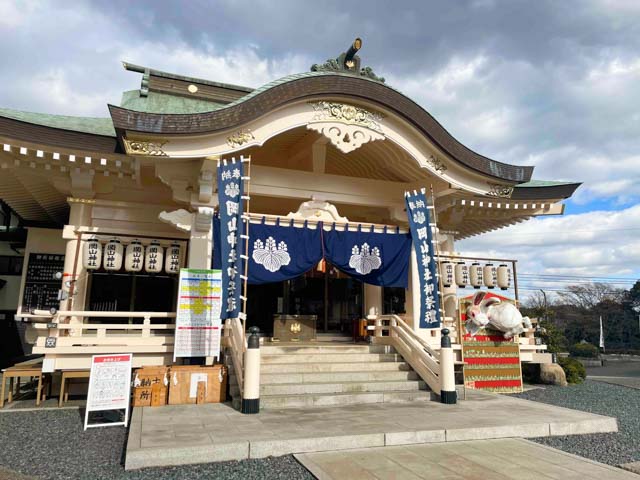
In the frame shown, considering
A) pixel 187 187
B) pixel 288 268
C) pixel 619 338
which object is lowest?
pixel 619 338

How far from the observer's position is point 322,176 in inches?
389

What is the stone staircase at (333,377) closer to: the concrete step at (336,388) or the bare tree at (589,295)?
the concrete step at (336,388)

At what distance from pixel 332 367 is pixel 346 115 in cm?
503

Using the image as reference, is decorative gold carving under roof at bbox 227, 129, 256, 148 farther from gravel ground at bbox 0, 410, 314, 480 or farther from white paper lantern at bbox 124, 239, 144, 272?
gravel ground at bbox 0, 410, 314, 480

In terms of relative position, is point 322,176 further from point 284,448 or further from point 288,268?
point 284,448

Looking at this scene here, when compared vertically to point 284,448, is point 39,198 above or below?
above

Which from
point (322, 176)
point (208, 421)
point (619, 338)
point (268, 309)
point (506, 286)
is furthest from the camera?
point (619, 338)

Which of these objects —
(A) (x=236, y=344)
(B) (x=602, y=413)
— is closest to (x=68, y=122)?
(A) (x=236, y=344)

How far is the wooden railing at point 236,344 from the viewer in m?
7.05

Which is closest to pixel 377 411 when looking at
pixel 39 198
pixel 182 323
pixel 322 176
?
pixel 182 323

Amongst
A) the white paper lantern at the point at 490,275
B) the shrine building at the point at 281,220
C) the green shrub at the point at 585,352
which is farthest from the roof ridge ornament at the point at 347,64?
the green shrub at the point at 585,352

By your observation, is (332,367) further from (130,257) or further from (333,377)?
(130,257)

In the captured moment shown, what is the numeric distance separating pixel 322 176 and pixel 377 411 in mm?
5277

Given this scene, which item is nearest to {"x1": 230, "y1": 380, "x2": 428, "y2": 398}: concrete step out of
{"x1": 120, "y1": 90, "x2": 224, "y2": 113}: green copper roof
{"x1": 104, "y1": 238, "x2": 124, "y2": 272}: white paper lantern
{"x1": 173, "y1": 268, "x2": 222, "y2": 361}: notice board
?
{"x1": 173, "y1": 268, "x2": 222, "y2": 361}: notice board
